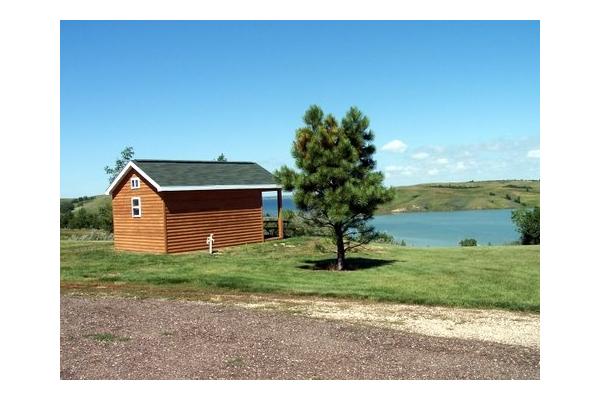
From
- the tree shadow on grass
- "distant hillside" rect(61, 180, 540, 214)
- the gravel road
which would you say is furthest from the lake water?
the gravel road

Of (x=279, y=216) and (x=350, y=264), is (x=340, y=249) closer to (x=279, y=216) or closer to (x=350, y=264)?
(x=350, y=264)

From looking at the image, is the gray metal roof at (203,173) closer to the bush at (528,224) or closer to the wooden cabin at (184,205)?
the wooden cabin at (184,205)

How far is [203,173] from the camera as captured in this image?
25.1m

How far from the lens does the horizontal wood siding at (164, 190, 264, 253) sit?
22.9 meters

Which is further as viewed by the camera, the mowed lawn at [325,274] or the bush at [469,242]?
the bush at [469,242]

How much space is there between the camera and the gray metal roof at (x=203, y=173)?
2317 centimetres

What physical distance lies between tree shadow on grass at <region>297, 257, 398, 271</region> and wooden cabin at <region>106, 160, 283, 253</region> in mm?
5886

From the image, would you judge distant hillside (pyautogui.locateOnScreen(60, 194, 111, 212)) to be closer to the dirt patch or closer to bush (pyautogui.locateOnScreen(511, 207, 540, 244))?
bush (pyautogui.locateOnScreen(511, 207, 540, 244))

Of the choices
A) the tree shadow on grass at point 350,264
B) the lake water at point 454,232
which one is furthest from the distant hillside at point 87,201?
the tree shadow on grass at point 350,264

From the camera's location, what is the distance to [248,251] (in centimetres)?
2294

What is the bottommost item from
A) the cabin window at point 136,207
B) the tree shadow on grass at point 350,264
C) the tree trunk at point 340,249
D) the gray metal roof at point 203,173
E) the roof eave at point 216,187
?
the tree shadow on grass at point 350,264
